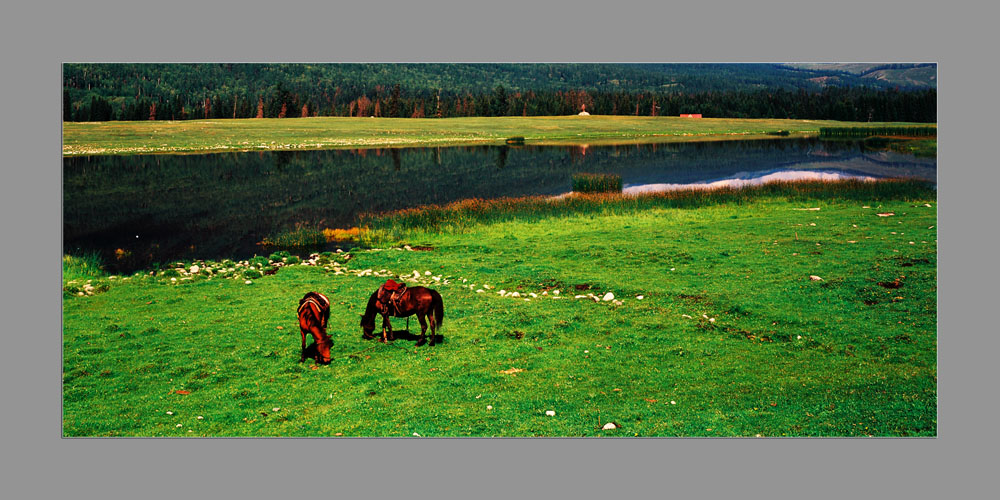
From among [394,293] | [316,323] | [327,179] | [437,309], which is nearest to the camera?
[316,323]

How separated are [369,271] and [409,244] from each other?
1.85 metres

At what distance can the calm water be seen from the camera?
1158 cm

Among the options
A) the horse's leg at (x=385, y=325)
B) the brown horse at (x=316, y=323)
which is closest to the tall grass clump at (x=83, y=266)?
the brown horse at (x=316, y=323)

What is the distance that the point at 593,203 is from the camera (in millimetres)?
15969

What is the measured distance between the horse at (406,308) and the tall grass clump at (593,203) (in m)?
4.36

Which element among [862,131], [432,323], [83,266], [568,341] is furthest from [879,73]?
[83,266]

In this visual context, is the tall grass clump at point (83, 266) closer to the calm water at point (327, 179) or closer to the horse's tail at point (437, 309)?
the calm water at point (327, 179)

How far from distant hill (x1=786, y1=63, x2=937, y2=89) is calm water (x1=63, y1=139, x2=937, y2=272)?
1232 millimetres

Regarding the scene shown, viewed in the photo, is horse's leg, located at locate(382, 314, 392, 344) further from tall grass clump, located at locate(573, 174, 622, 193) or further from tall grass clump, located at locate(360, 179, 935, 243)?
tall grass clump, located at locate(573, 174, 622, 193)

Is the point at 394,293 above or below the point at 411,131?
below

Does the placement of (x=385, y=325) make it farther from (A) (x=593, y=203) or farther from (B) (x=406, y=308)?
(A) (x=593, y=203)

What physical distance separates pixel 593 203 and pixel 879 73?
253 inches

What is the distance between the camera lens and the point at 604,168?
49.3ft

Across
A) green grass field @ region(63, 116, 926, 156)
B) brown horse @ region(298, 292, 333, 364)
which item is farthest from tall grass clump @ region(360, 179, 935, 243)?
brown horse @ region(298, 292, 333, 364)
